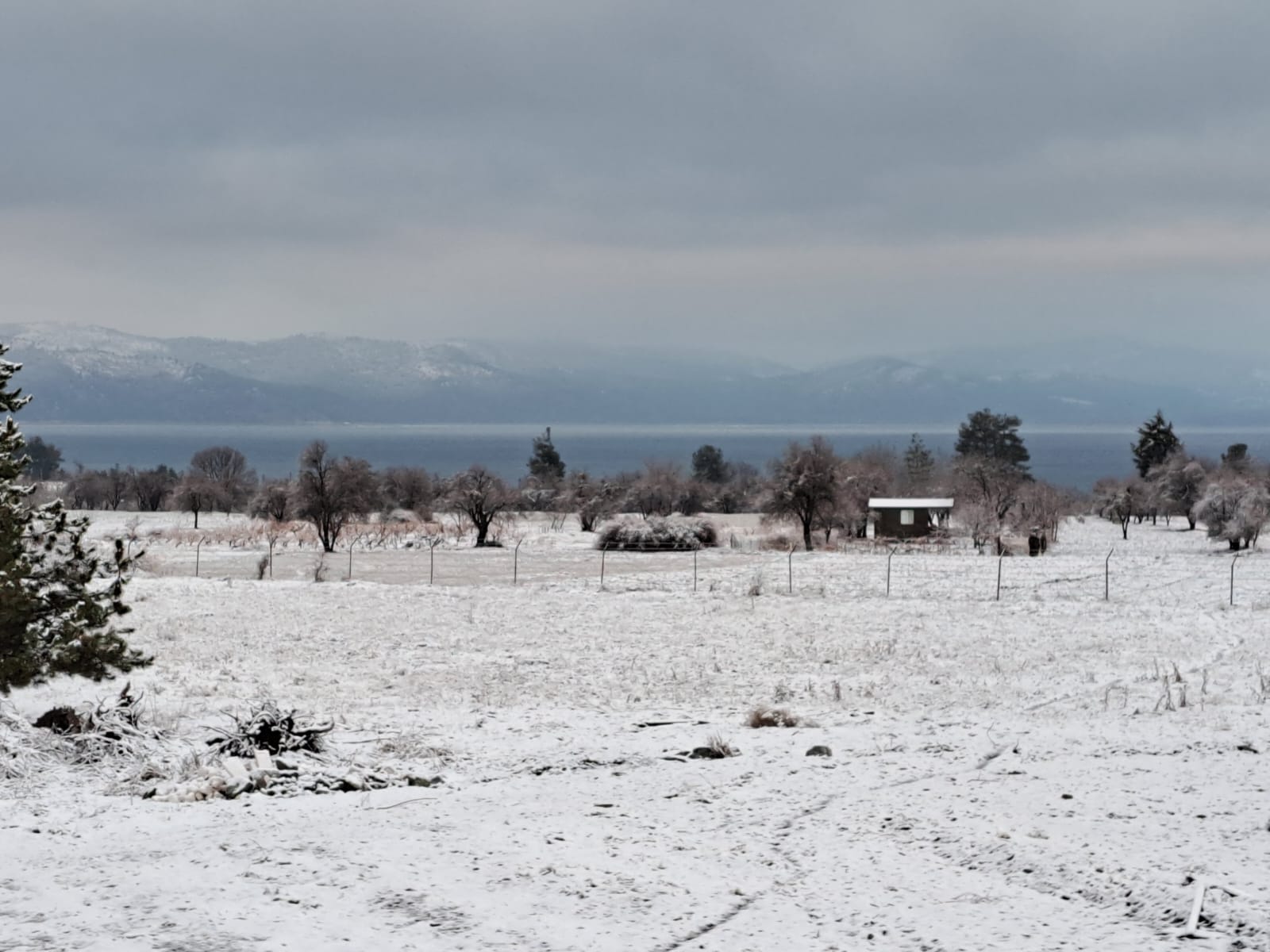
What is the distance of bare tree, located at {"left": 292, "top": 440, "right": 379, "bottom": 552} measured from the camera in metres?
55.2

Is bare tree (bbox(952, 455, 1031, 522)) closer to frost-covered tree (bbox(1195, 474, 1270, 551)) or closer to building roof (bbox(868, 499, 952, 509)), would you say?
building roof (bbox(868, 499, 952, 509))

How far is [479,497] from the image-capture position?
60.6 metres

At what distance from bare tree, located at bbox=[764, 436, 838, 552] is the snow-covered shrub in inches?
164

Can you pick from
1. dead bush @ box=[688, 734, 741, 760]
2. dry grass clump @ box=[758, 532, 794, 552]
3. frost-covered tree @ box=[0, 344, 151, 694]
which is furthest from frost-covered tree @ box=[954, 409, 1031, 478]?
frost-covered tree @ box=[0, 344, 151, 694]

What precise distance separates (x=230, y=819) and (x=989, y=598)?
2714 cm

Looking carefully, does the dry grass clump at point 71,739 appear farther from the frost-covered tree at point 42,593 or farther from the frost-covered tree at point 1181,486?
the frost-covered tree at point 1181,486

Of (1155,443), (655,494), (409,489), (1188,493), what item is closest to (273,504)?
(409,489)

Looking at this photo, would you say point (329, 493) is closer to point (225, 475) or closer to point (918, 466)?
point (225, 475)

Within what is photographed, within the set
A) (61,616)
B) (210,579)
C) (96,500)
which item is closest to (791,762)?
(61,616)

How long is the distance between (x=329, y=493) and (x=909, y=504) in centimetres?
3571

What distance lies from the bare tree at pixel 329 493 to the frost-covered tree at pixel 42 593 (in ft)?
140

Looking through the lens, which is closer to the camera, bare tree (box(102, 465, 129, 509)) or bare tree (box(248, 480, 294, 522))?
bare tree (box(248, 480, 294, 522))

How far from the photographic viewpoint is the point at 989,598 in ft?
108

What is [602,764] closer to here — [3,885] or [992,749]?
[992,749]
